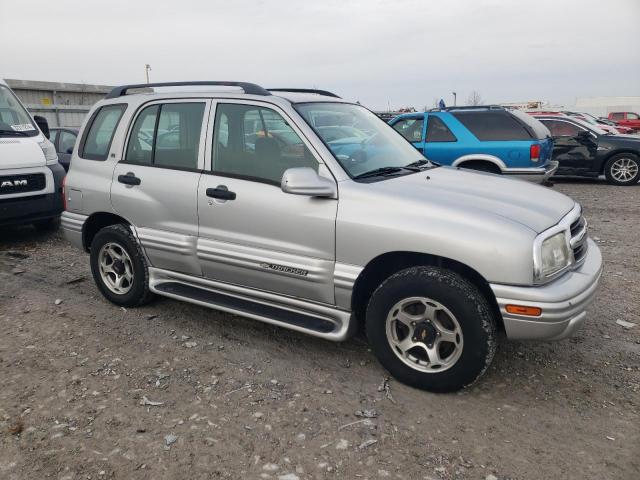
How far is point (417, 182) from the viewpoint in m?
3.56

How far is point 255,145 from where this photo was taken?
3.82 m

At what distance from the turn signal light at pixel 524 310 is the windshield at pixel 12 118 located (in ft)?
21.9

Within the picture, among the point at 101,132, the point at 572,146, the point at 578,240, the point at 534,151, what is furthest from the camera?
the point at 572,146

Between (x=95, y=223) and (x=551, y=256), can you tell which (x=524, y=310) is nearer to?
(x=551, y=256)

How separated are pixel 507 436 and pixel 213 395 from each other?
174 centimetres

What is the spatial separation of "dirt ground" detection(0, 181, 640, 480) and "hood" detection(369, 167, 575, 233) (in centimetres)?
109

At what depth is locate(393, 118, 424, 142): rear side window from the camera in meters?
9.38

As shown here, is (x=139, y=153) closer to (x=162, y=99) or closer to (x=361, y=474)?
(x=162, y=99)

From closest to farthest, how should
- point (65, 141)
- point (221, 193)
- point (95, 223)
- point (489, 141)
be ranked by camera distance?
point (221, 193), point (95, 223), point (489, 141), point (65, 141)

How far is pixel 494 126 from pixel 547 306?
6.61 m

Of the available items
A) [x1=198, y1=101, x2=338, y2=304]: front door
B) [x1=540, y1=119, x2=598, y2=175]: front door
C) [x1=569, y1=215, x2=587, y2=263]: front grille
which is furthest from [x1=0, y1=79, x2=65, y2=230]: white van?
[x1=540, y1=119, x2=598, y2=175]: front door

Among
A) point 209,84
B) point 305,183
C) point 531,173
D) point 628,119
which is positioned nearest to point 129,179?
point 209,84

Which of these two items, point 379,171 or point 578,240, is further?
point 379,171

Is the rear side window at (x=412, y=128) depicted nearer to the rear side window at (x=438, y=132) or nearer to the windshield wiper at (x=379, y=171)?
the rear side window at (x=438, y=132)
